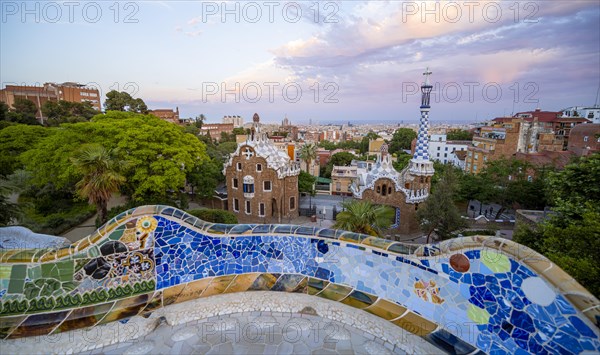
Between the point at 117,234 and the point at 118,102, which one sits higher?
the point at 118,102

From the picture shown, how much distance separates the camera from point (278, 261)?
5.19 metres

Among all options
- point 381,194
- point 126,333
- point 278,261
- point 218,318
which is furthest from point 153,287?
point 381,194

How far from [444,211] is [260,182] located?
1156 centimetres

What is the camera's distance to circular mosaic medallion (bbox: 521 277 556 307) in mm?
3254

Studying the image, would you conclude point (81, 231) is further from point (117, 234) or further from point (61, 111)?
point (61, 111)

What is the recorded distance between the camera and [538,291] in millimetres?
3348

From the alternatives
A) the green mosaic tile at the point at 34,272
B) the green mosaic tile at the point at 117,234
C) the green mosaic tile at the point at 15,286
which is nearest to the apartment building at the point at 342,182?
the green mosaic tile at the point at 117,234

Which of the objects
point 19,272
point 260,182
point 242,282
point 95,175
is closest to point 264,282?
point 242,282

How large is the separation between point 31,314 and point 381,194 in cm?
1654

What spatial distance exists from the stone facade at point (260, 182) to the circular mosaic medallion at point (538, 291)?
17.3 metres

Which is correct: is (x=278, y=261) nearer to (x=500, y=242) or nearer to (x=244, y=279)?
(x=244, y=279)

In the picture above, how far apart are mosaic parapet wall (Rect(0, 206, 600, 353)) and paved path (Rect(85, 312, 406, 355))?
50 cm

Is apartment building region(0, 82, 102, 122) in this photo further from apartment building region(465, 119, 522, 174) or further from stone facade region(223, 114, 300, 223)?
apartment building region(465, 119, 522, 174)

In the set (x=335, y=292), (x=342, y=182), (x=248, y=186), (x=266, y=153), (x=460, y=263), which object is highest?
(x=266, y=153)
